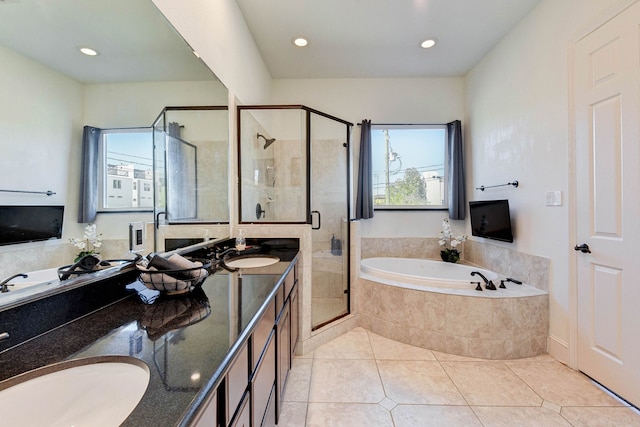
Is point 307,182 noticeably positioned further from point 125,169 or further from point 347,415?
point 347,415

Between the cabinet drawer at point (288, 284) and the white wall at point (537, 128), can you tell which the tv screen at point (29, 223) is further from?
the white wall at point (537, 128)

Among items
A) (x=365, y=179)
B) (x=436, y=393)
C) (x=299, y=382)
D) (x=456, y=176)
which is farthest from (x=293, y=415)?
(x=456, y=176)

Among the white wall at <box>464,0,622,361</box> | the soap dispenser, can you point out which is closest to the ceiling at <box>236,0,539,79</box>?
the white wall at <box>464,0,622,361</box>

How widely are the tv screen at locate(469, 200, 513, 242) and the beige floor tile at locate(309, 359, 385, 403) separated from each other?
184 centimetres

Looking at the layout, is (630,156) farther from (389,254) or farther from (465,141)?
(389,254)

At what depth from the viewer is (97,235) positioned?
3.09 ft

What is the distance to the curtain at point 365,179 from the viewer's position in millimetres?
3420

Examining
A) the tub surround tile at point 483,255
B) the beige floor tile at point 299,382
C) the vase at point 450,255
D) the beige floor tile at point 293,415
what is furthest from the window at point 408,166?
the beige floor tile at point 293,415

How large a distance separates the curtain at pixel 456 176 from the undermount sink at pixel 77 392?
356 centimetres

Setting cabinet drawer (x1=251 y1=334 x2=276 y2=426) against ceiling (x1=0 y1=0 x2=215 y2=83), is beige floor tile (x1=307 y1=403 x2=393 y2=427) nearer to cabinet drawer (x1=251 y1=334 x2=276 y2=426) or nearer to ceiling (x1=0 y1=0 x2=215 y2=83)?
cabinet drawer (x1=251 y1=334 x2=276 y2=426)

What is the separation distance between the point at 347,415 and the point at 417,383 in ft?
1.96

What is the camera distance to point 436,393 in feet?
5.68

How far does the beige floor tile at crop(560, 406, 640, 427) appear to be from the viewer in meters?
1.48

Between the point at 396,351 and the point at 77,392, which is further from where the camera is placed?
the point at 396,351
